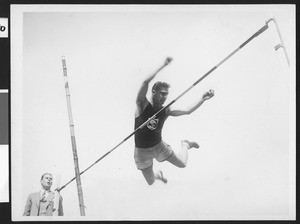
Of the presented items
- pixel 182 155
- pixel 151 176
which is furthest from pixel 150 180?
pixel 182 155

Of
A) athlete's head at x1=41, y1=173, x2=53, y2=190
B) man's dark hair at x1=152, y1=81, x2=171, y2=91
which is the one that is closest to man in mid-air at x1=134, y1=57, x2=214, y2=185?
man's dark hair at x1=152, y1=81, x2=171, y2=91

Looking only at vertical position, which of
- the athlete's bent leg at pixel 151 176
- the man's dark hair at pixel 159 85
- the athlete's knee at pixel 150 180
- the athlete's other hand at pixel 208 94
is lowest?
the athlete's knee at pixel 150 180

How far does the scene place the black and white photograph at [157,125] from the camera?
4012mm

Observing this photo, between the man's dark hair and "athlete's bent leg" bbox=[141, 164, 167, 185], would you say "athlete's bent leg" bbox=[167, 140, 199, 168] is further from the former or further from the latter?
the man's dark hair

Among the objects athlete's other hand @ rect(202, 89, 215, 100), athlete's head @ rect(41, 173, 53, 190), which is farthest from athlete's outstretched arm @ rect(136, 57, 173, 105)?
athlete's head @ rect(41, 173, 53, 190)

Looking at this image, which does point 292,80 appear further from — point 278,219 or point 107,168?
point 107,168

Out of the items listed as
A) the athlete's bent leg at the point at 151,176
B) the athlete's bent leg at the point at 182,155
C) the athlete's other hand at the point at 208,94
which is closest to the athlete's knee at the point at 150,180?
the athlete's bent leg at the point at 151,176

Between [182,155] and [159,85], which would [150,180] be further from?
[159,85]

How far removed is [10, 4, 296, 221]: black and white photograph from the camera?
4.01 meters


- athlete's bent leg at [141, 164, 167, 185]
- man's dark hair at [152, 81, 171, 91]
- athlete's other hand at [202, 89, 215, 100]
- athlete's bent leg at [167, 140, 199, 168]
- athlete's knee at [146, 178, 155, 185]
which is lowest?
athlete's knee at [146, 178, 155, 185]

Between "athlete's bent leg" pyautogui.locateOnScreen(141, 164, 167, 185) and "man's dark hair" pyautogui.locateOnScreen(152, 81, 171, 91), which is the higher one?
"man's dark hair" pyautogui.locateOnScreen(152, 81, 171, 91)

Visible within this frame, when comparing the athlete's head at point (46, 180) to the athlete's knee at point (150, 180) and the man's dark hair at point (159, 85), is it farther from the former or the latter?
the man's dark hair at point (159, 85)

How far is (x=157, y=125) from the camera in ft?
13.2

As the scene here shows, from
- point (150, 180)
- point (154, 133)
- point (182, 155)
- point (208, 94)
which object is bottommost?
point (150, 180)
